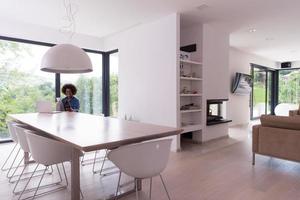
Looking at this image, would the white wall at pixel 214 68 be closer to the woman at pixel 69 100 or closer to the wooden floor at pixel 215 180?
the wooden floor at pixel 215 180

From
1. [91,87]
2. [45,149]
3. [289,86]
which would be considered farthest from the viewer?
[289,86]

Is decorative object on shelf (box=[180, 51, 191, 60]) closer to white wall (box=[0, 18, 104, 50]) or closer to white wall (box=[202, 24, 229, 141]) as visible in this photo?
white wall (box=[202, 24, 229, 141])

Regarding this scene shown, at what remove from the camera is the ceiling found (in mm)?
3777

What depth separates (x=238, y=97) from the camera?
7.51 metres

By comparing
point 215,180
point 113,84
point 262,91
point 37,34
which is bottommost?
point 215,180

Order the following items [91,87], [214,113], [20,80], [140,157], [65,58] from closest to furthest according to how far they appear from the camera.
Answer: [140,157]
[65,58]
[20,80]
[214,113]
[91,87]

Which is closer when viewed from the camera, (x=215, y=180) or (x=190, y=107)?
(x=215, y=180)

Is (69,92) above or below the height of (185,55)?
below

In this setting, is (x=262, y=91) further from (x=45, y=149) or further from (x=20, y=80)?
(x=45, y=149)

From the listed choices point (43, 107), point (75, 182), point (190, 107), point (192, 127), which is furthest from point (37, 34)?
point (75, 182)

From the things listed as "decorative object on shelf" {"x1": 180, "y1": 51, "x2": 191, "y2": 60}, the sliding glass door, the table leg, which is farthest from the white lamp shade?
the sliding glass door

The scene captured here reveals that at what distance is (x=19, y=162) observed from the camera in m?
3.53

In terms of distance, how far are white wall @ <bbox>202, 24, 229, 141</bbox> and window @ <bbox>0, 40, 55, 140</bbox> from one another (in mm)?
3939

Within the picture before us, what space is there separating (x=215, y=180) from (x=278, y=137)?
3.95 feet
